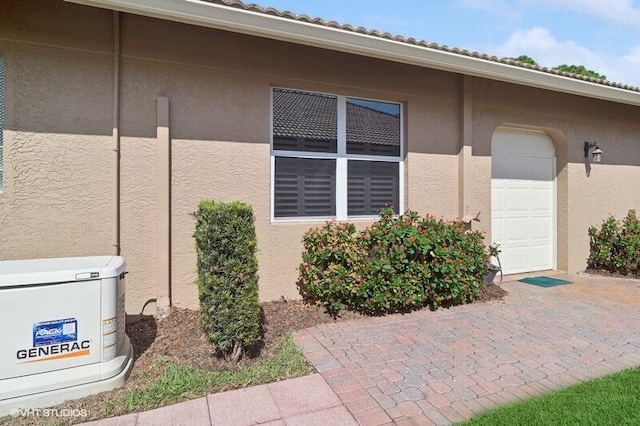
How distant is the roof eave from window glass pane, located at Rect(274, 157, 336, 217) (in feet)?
5.05

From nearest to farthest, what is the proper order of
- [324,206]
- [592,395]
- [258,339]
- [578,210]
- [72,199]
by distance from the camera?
[592,395] → [258,339] → [72,199] → [324,206] → [578,210]

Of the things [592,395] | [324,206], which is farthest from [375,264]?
[592,395]

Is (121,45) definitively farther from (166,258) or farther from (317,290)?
(317,290)

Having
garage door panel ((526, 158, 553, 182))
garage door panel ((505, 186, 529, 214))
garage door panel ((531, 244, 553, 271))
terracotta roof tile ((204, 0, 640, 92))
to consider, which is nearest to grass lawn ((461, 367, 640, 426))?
terracotta roof tile ((204, 0, 640, 92))

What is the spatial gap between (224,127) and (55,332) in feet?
9.39

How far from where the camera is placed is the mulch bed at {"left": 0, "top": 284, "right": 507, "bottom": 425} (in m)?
2.68

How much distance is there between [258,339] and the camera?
11.3 feet

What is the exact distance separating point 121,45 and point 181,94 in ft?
2.62

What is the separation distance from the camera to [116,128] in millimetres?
4086

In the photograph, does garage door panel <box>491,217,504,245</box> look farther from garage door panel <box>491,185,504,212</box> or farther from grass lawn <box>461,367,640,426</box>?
grass lawn <box>461,367,640,426</box>

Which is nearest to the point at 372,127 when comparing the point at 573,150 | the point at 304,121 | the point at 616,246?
the point at 304,121

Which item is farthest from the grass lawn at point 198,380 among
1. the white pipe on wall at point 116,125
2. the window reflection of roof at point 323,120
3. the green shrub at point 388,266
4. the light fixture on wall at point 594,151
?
the light fixture on wall at point 594,151

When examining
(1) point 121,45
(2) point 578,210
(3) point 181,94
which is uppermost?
(1) point 121,45

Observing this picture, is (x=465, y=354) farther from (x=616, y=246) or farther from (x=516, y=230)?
(x=616, y=246)
